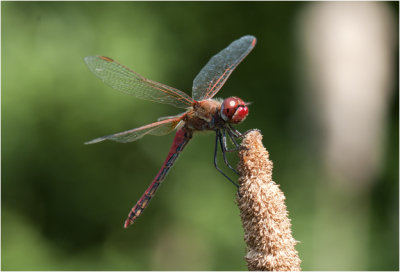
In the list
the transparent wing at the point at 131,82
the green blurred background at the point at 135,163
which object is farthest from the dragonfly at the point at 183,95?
the green blurred background at the point at 135,163

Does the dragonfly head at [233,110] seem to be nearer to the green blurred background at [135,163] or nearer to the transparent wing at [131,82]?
the transparent wing at [131,82]

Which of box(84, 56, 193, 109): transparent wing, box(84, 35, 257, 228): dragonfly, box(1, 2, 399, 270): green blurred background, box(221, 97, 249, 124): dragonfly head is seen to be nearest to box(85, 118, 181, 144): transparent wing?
box(84, 35, 257, 228): dragonfly

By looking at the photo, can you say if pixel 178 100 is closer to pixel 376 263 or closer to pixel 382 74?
pixel 376 263

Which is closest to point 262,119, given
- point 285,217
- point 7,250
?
point 7,250

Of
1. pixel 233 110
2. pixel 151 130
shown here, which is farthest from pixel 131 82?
pixel 233 110

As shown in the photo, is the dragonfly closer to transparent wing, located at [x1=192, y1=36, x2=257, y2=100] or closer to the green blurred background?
transparent wing, located at [x1=192, y1=36, x2=257, y2=100]

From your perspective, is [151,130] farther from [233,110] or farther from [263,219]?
[263,219]
